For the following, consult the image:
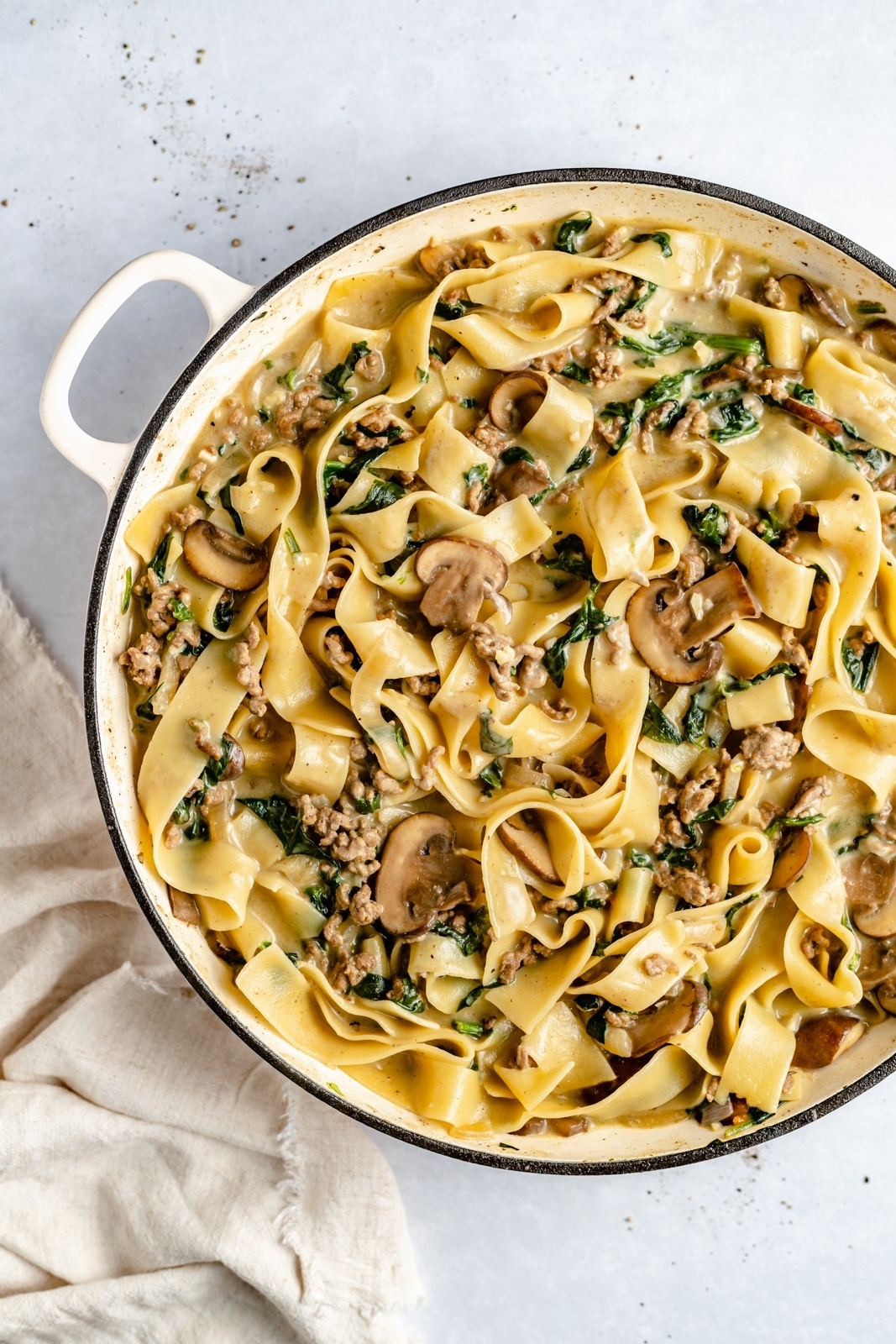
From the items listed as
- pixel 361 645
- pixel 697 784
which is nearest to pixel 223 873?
pixel 361 645

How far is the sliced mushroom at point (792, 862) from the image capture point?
11.9ft

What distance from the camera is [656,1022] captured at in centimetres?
370

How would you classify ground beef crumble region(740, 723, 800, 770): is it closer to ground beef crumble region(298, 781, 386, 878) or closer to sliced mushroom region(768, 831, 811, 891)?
sliced mushroom region(768, 831, 811, 891)

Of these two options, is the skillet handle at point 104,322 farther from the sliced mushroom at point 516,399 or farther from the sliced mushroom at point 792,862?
the sliced mushroom at point 792,862

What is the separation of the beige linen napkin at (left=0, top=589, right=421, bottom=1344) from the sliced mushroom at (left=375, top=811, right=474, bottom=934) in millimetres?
909

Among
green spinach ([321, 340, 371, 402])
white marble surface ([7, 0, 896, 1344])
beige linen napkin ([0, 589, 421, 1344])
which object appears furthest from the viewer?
beige linen napkin ([0, 589, 421, 1344])

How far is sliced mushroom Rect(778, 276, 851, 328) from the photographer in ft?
12.0

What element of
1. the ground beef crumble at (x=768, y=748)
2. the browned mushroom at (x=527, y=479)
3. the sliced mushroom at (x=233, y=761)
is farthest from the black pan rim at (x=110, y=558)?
the ground beef crumble at (x=768, y=748)

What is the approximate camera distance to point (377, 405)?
3.52 m

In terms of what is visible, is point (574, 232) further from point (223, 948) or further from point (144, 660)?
point (223, 948)

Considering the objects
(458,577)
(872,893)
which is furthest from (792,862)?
(458,577)

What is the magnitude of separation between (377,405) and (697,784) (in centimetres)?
161

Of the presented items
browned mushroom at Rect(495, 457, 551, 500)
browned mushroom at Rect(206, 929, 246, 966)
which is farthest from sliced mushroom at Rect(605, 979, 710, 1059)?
browned mushroom at Rect(495, 457, 551, 500)

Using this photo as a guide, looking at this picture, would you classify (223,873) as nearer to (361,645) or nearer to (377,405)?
(361,645)
